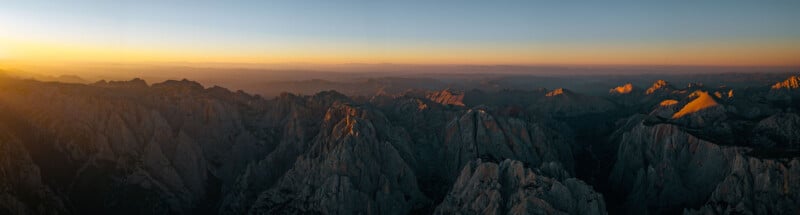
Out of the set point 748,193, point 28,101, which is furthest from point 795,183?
point 28,101

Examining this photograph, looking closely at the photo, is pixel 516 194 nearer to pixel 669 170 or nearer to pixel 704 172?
pixel 669 170

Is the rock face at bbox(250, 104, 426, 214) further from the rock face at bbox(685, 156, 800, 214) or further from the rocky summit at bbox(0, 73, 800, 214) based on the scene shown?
the rock face at bbox(685, 156, 800, 214)

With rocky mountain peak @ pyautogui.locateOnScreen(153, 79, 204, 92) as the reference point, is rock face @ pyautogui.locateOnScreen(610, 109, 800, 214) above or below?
below

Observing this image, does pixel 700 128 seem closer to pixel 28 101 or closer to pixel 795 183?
pixel 795 183

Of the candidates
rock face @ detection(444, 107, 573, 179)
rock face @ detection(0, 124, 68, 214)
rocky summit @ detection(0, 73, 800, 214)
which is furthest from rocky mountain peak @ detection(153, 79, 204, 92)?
rock face @ detection(444, 107, 573, 179)

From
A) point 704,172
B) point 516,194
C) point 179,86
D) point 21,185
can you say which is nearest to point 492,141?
point 704,172

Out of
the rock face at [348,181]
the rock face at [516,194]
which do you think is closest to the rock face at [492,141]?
the rock face at [348,181]
